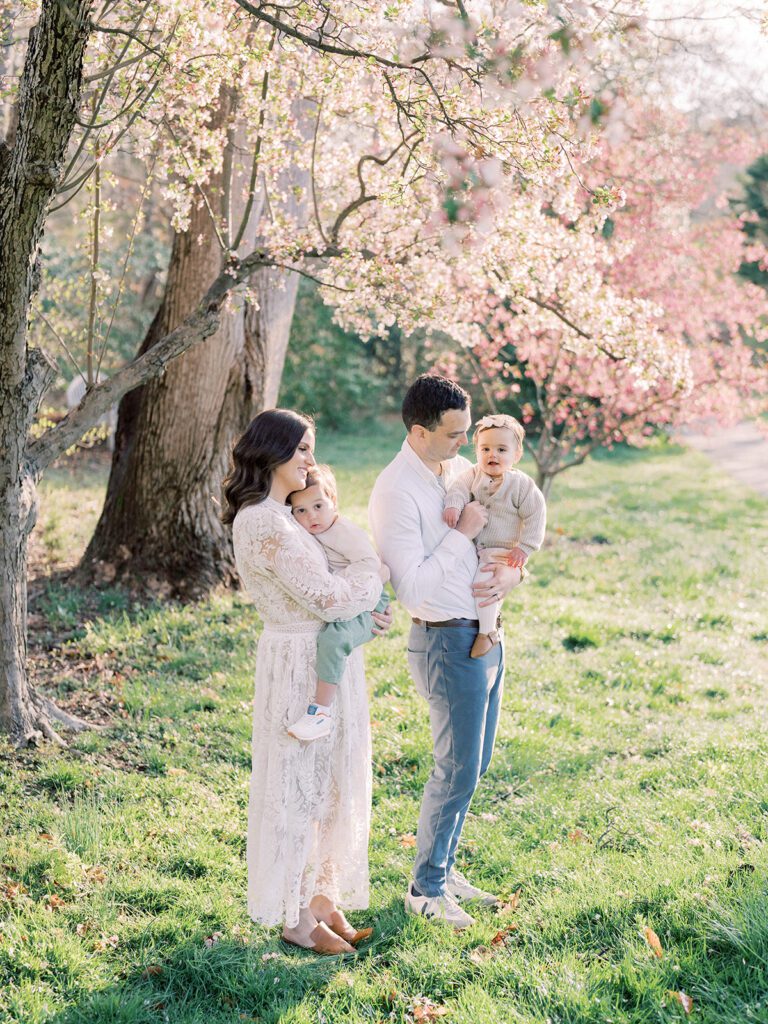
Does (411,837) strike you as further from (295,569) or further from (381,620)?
(295,569)

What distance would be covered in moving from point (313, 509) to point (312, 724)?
702 mm

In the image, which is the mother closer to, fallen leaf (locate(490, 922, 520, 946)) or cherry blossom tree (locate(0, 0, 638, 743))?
fallen leaf (locate(490, 922, 520, 946))

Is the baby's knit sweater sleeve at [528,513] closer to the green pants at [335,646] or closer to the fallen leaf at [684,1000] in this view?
the green pants at [335,646]

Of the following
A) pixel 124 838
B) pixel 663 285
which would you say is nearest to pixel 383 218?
pixel 124 838

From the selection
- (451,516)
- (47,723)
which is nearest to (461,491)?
(451,516)

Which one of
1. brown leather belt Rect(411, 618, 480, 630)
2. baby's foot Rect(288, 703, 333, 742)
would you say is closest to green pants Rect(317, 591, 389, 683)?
baby's foot Rect(288, 703, 333, 742)

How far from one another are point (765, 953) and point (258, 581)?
199 cm

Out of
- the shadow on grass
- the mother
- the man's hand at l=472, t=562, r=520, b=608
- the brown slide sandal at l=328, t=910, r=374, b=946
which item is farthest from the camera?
the brown slide sandal at l=328, t=910, r=374, b=946

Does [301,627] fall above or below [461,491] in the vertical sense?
below

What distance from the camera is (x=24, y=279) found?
13.0ft

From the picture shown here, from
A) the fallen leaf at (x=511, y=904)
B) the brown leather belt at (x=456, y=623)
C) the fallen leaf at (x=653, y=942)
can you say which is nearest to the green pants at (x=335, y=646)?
the brown leather belt at (x=456, y=623)

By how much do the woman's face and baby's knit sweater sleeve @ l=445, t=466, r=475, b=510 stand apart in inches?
21.2

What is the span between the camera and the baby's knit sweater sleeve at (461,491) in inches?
132

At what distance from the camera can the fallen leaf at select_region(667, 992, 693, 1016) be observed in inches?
111
